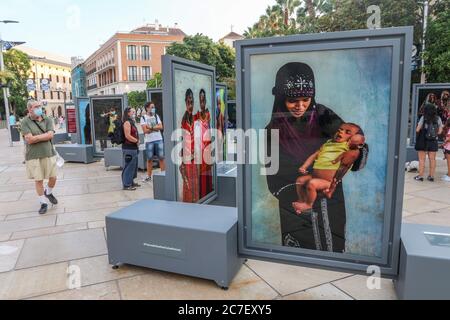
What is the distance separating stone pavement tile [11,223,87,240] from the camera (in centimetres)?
470

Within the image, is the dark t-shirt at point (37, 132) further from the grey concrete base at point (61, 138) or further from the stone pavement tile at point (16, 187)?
the grey concrete base at point (61, 138)

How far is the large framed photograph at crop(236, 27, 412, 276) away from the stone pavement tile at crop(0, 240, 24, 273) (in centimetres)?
259

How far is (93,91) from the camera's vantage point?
277ft

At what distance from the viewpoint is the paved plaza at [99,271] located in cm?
313

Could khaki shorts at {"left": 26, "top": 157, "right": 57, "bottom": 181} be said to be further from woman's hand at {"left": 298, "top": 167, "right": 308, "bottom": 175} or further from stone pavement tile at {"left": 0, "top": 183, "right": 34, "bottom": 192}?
woman's hand at {"left": 298, "top": 167, "right": 308, "bottom": 175}

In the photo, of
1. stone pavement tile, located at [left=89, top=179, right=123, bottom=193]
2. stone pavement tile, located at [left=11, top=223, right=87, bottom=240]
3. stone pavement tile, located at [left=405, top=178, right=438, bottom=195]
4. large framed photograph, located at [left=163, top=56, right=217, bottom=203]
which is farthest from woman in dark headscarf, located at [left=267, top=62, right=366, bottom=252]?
stone pavement tile, located at [left=89, top=179, right=123, bottom=193]

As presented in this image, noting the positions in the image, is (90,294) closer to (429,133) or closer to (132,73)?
(429,133)

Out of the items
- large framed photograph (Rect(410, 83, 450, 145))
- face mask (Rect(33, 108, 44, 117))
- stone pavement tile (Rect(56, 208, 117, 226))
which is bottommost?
stone pavement tile (Rect(56, 208, 117, 226))

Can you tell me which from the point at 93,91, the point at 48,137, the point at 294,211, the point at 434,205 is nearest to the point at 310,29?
the point at 434,205

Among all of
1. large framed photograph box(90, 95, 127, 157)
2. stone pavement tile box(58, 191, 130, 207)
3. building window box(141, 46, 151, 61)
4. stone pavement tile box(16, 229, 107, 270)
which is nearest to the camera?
stone pavement tile box(16, 229, 107, 270)

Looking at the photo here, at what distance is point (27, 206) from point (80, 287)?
12.2 feet

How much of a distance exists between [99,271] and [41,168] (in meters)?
2.71

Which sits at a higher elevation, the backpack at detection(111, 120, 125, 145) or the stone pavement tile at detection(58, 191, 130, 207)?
the backpack at detection(111, 120, 125, 145)
